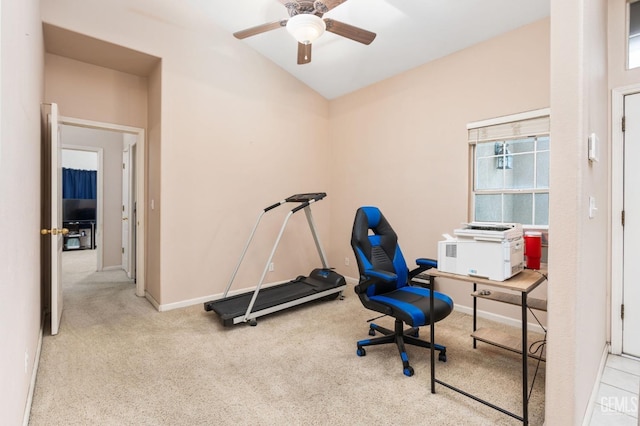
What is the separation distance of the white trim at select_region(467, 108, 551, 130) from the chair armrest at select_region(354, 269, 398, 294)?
6.34 ft

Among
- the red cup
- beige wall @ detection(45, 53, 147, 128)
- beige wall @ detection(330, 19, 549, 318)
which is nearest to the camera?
the red cup

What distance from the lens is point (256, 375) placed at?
224 cm

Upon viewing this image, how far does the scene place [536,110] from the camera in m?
2.89

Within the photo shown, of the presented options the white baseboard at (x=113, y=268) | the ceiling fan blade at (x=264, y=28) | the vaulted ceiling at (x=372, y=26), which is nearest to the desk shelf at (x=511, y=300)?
the vaulted ceiling at (x=372, y=26)

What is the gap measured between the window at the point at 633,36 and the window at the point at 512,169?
24.9 inches

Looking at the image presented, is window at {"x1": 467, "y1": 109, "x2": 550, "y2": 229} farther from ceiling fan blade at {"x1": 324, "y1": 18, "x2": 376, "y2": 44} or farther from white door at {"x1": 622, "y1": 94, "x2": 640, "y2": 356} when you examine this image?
ceiling fan blade at {"x1": 324, "y1": 18, "x2": 376, "y2": 44}

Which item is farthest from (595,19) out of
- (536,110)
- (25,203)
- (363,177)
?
(25,203)

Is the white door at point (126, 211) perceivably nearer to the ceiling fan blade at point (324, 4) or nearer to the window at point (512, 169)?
the ceiling fan blade at point (324, 4)

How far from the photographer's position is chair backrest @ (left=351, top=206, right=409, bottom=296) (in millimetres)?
2596

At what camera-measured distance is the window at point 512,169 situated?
299 centimetres

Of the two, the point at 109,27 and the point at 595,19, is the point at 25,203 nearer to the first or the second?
the point at 109,27

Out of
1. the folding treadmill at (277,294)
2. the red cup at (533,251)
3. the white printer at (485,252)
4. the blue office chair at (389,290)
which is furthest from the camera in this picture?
the folding treadmill at (277,294)

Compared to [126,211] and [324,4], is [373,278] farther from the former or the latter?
[126,211]

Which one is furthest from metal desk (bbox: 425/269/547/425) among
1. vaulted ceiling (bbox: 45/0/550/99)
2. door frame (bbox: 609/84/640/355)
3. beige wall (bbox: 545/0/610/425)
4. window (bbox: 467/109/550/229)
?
→ vaulted ceiling (bbox: 45/0/550/99)
